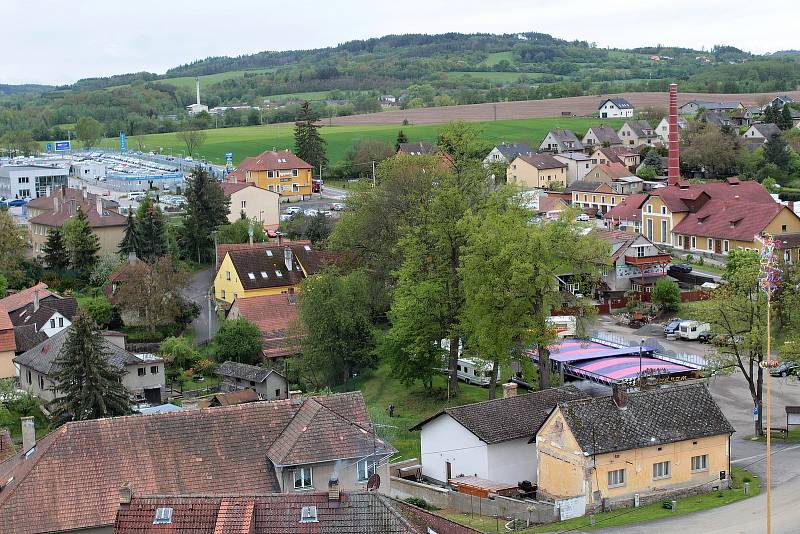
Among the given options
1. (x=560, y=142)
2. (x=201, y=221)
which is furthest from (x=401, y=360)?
(x=560, y=142)

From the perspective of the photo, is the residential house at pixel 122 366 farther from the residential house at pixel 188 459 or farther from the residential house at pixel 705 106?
the residential house at pixel 705 106

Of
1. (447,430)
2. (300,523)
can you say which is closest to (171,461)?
(300,523)

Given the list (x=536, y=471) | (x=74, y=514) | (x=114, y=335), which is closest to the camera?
(x=74, y=514)

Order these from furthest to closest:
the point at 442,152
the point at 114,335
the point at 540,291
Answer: the point at 442,152 < the point at 114,335 < the point at 540,291

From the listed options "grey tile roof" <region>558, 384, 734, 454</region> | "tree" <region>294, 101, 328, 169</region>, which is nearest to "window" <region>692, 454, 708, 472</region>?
"grey tile roof" <region>558, 384, 734, 454</region>

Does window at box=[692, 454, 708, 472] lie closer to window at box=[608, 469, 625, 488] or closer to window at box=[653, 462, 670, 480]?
window at box=[653, 462, 670, 480]

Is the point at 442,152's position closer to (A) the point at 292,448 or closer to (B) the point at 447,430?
(B) the point at 447,430

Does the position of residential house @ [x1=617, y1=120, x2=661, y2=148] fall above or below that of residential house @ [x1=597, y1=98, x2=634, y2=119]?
below
